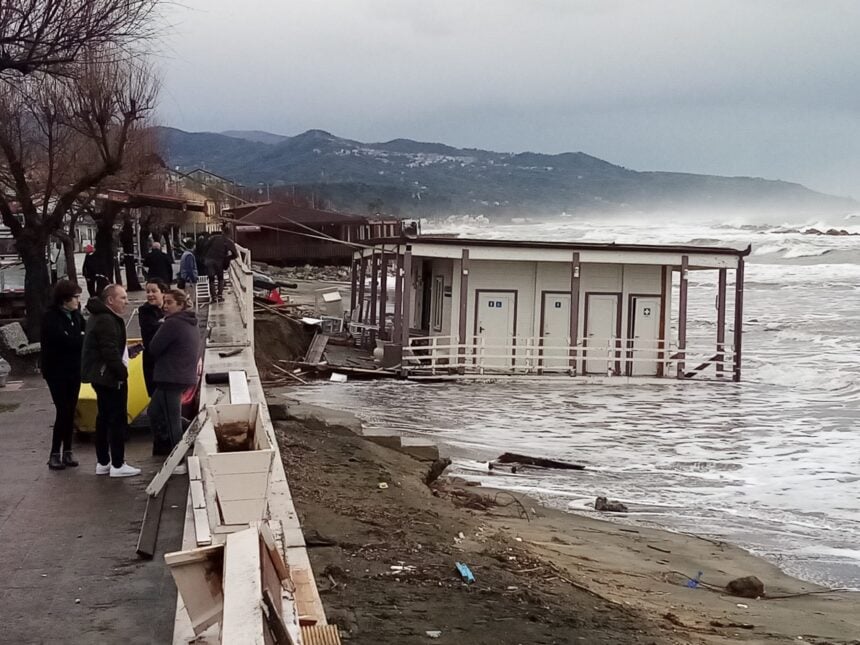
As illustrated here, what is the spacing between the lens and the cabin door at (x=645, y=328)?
27.4m

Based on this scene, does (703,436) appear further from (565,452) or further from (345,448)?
(345,448)

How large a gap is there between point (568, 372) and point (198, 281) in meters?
9.10

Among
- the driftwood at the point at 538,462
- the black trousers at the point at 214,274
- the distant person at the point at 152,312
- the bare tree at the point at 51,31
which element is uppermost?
the bare tree at the point at 51,31

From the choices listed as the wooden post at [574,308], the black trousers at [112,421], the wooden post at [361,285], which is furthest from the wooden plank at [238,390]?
the wooden post at [361,285]

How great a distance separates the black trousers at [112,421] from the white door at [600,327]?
18891 mm

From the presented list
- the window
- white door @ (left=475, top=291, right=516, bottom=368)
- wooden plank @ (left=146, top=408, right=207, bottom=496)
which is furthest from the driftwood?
the window

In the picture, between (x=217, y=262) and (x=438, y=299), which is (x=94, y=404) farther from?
(x=438, y=299)

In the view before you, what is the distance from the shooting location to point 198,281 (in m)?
26.3

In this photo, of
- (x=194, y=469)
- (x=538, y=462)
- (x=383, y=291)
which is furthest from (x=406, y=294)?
(x=194, y=469)

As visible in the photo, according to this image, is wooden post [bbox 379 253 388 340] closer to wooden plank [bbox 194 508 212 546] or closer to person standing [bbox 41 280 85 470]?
person standing [bbox 41 280 85 470]

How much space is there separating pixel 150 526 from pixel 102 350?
5.94ft

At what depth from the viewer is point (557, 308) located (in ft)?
90.0

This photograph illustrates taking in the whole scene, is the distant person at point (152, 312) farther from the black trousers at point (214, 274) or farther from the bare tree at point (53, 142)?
the black trousers at point (214, 274)

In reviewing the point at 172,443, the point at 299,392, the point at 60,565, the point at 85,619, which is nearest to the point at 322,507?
the point at 172,443
